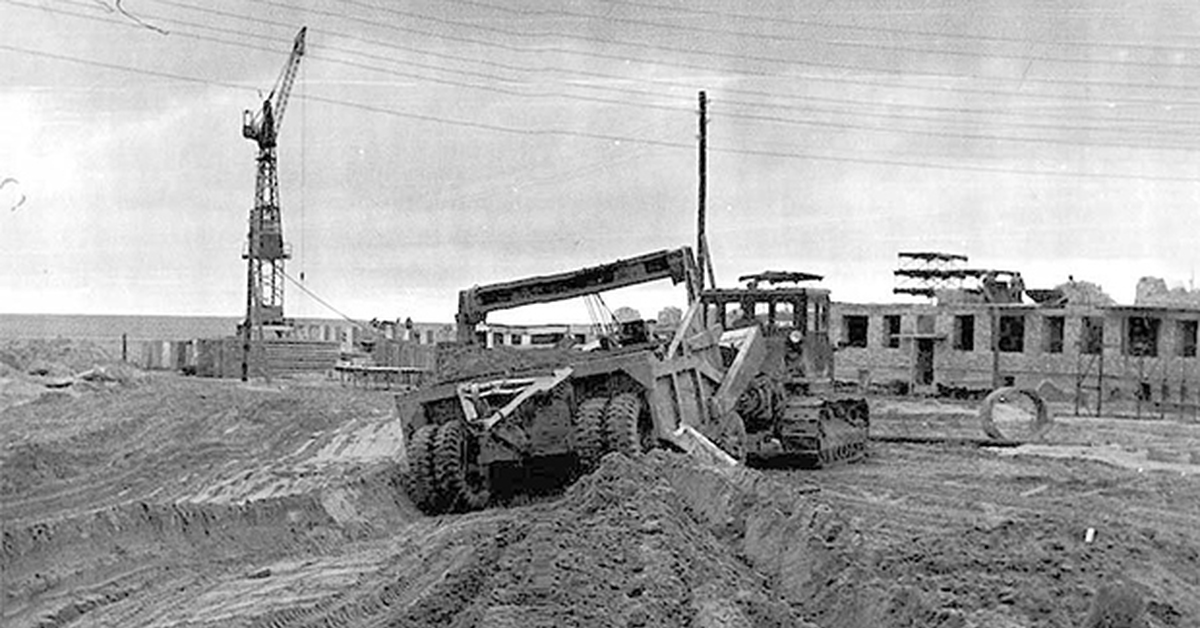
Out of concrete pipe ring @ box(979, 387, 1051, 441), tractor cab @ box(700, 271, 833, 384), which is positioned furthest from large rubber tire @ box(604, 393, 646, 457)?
concrete pipe ring @ box(979, 387, 1051, 441)

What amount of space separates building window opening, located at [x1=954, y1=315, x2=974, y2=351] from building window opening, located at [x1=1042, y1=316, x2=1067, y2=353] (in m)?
3.60

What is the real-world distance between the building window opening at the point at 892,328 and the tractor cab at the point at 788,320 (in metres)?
27.9

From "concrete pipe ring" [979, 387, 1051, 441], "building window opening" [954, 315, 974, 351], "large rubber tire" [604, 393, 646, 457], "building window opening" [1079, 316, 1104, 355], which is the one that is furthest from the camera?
"building window opening" [954, 315, 974, 351]

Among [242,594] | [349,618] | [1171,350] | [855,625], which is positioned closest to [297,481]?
[242,594]

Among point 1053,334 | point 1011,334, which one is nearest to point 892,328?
point 1011,334

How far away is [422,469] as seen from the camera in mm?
14086

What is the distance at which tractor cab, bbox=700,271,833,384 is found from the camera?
19750 millimetres

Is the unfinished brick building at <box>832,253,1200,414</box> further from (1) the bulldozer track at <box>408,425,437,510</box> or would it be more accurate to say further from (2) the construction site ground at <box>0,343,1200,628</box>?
(1) the bulldozer track at <box>408,425,437,510</box>

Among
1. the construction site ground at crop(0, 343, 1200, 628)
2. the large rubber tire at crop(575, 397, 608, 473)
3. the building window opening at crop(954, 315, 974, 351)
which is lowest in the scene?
the construction site ground at crop(0, 343, 1200, 628)

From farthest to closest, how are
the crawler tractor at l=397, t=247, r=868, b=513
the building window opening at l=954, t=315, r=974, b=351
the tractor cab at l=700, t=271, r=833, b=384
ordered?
the building window opening at l=954, t=315, r=974, b=351, the tractor cab at l=700, t=271, r=833, b=384, the crawler tractor at l=397, t=247, r=868, b=513

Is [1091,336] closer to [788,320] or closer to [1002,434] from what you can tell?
[1002,434]

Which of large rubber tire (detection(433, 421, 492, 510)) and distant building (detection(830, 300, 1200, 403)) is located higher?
distant building (detection(830, 300, 1200, 403))

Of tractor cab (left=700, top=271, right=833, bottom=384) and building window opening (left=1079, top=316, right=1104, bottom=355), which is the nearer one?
tractor cab (left=700, top=271, right=833, bottom=384)

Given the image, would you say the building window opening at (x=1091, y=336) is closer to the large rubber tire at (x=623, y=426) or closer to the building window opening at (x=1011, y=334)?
the building window opening at (x=1011, y=334)
